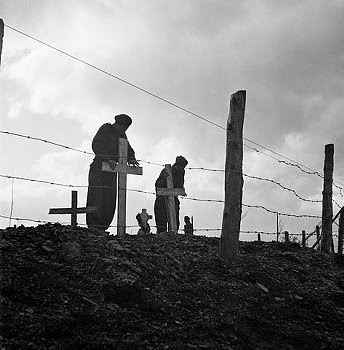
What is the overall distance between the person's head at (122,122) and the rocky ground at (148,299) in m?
3.44

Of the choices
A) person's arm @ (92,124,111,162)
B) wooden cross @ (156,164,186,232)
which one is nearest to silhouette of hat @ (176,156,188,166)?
wooden cross @ (156,164,186,232)

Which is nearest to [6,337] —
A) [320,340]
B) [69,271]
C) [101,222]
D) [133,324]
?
[133,324]

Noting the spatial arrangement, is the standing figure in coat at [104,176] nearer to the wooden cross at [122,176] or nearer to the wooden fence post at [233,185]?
the wooden cross at [122,176]

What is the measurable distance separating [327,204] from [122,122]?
4.54 metres

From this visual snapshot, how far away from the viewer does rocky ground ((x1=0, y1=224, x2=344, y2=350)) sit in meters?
3.80

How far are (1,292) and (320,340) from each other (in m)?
3.06

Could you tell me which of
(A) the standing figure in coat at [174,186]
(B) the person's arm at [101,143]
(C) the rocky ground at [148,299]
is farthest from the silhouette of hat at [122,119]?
(A) the standing figure in coat at [174,186]

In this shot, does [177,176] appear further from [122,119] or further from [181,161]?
[122,119]

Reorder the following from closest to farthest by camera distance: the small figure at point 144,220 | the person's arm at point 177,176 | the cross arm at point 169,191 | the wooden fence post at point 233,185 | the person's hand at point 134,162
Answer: the wooden fence post at point 233,185
the person's hand at point 134,162
the cross arm at point 169,191
the small figure at point 144,220
the person's arm at point 177,176

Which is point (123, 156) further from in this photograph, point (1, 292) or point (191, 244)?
point (1, 292)

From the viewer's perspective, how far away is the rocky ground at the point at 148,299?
→ 3799 millimetres

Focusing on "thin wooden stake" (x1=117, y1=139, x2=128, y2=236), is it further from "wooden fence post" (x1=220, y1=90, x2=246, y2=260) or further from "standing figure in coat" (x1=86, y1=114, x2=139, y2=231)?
"wooden fence post" (x1=220, y1=90, x2=246, y2=260)

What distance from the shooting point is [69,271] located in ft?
16.1

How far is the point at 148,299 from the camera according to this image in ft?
15.5
